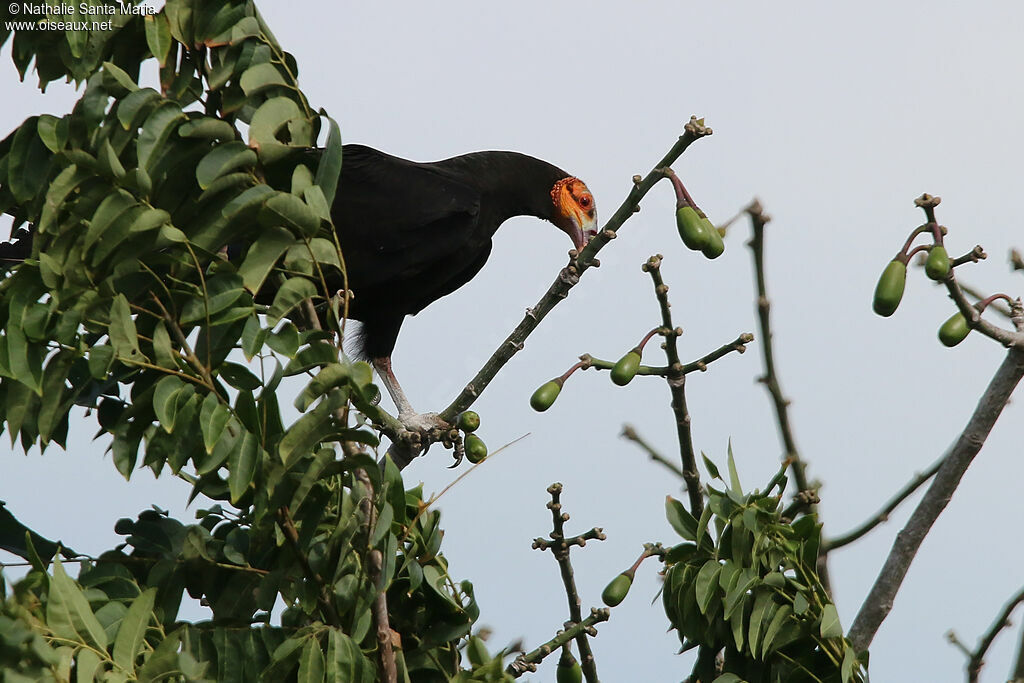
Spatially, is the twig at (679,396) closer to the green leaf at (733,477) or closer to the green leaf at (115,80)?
the green leaf at (733,477)

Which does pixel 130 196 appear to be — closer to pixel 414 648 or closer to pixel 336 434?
pixel 336 434

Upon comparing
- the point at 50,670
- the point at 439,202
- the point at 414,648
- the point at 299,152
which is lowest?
the point at 50,670

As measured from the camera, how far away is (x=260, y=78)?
1.70m

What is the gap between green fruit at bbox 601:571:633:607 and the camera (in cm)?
225

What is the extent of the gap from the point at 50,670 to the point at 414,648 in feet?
2.83

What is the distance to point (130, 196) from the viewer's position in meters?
1.54

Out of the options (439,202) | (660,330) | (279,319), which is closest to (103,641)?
(279,319)

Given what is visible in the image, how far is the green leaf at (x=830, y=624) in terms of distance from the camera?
1.98 m

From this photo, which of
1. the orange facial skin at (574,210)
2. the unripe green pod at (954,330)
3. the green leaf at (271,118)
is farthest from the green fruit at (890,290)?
the orange facial skin at (574,210)

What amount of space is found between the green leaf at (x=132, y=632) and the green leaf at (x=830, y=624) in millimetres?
1174

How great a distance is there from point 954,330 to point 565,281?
0.88 metres

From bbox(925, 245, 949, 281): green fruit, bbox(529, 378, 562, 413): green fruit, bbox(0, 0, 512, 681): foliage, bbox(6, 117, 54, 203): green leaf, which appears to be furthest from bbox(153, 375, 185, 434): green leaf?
bbox(925, 245, 949, 281): green fruit

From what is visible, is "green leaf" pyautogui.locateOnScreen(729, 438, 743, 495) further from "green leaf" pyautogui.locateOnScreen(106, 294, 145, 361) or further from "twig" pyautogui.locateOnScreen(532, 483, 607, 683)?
"green leaf" pyautogui.locateOnScreen(106, 294, 145, 361)

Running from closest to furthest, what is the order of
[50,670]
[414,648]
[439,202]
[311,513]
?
[50,670] → [311,513] → [414,648] → [439,202]
